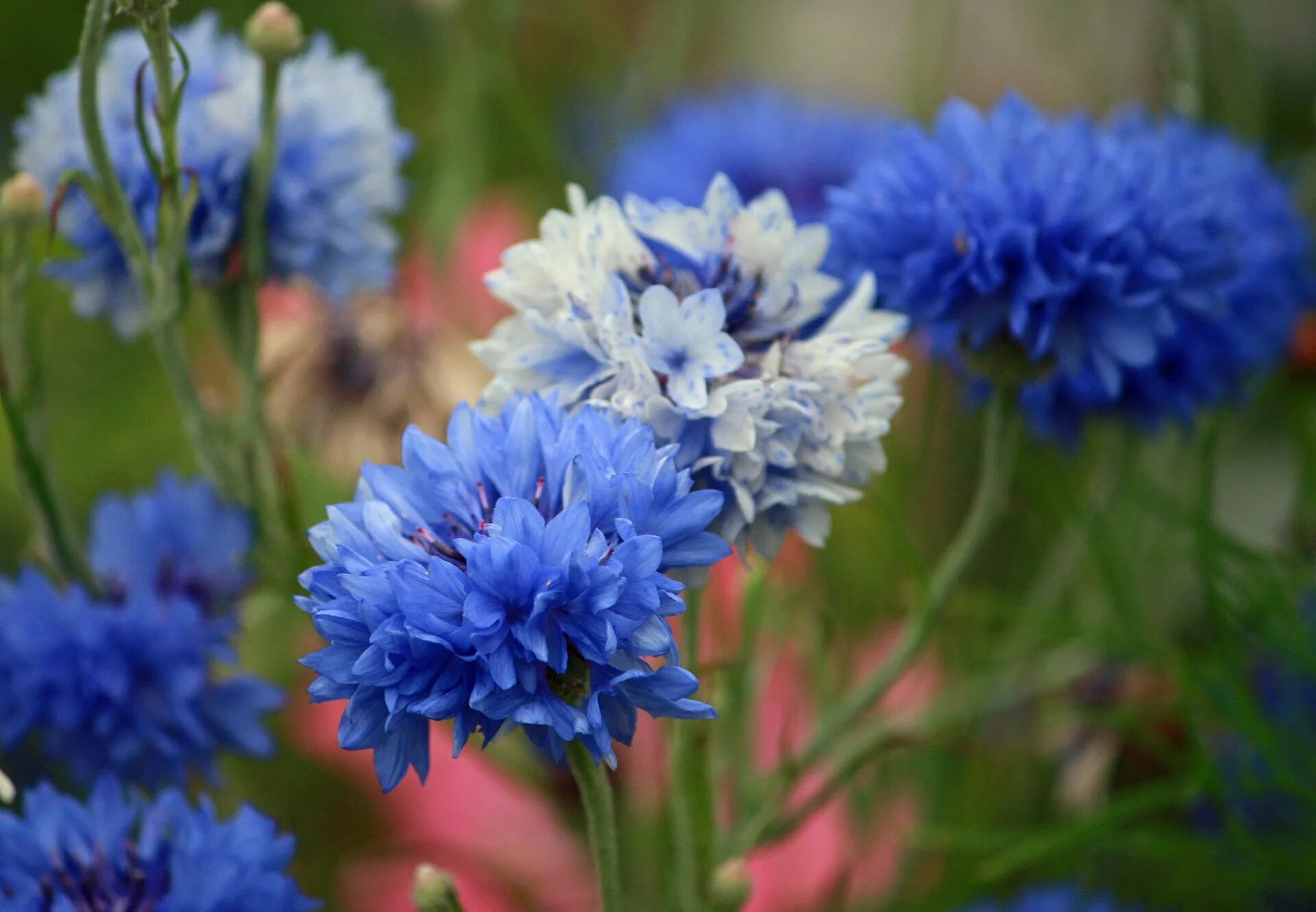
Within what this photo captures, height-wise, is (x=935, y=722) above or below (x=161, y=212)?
below

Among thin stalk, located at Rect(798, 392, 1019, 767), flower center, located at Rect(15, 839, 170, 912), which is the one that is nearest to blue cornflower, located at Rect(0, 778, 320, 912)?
flower center, located at Rect(15, 839, 170, 912)

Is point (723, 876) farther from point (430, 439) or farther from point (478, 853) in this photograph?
point (478, 853)

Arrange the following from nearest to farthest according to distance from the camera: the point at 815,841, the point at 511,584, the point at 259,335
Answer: the point at 511,584
the point at 259,335
the point at 815,841

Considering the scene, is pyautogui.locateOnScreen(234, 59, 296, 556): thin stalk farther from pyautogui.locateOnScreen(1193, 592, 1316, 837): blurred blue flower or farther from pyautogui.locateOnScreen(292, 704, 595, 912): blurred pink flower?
pyautogui.locateOnScreen(1193, 592, 1316, 837): blurred blue flower

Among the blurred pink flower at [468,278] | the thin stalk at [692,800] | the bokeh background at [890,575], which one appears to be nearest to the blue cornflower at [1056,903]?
the bokeh background at [890,575]

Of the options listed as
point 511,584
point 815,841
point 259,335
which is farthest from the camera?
point 815,841

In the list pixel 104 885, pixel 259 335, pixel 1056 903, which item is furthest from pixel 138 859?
pixel 1056 903

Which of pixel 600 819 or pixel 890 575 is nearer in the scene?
pixel 600 819

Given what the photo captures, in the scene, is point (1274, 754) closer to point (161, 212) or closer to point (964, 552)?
point (964, 552)
